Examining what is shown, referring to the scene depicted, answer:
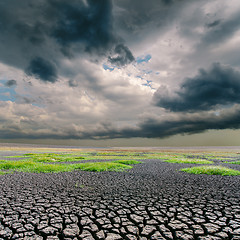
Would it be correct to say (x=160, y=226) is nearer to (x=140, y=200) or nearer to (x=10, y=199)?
(x=140, y=200)

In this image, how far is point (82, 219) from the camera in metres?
5.87

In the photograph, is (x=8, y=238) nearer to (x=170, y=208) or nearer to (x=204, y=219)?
(x=170, y=208)

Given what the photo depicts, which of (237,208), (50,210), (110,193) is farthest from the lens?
(110,193)

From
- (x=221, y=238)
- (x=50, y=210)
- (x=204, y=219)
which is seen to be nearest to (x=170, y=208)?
(x=204, y=219)

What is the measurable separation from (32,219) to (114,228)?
2.94 meters

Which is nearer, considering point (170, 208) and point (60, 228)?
point (60, 228)

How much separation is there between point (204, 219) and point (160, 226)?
1824 millimetres

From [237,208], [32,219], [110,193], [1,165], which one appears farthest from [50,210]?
Answer: [1,165]

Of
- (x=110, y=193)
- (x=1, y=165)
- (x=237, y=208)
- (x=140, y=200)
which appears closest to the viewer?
(x=237, y=208)

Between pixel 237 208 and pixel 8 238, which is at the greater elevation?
pixel 8 238

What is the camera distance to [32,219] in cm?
582

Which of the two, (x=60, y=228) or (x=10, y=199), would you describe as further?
(x=10, y=199)

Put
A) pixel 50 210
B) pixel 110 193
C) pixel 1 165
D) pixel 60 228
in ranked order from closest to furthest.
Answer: pixel 60 228
pixel 50 210
pixel 110 193
pixel 1 165

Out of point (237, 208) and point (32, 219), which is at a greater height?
point (32, 219)
